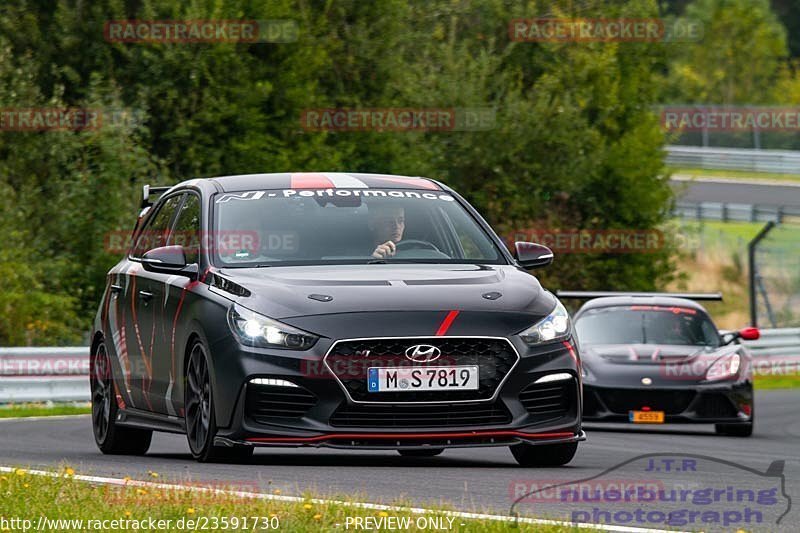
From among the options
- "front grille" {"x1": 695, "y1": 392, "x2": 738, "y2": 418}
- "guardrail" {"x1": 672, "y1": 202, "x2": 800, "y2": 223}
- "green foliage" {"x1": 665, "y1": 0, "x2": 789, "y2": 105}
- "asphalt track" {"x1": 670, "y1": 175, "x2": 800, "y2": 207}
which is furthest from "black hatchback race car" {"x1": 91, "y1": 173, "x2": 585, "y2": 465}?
"green foliage" {"x1": 665, "y1": 0, "x2": 789, "y2": 105}

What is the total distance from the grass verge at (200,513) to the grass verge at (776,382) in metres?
21.4

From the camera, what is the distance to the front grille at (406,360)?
9.30 metres

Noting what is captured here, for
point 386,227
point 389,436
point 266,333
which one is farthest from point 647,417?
point 266,333

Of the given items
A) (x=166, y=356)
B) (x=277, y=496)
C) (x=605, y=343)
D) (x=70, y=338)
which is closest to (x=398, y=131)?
(x=70, y=338)

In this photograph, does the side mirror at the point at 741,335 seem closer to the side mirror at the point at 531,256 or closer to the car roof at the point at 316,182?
the car roof at the point at 316,182

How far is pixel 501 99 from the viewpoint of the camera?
131ft

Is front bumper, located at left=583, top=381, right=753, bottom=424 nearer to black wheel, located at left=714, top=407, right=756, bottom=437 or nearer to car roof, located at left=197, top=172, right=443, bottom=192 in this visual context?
black wheel, located at left=714, top=407, right=756, bottom=437

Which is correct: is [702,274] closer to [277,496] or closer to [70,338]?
[70,338]

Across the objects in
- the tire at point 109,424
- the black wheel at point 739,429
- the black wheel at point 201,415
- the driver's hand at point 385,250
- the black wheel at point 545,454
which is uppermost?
the driver's hand at point 385,250

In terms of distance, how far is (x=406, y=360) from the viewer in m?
9.33

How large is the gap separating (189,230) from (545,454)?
2632 millimetres

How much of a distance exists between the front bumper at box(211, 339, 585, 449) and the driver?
4.30 ft

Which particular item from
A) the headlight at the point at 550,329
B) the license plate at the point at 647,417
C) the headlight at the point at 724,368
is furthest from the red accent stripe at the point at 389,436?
the headlight at the point at 724,368

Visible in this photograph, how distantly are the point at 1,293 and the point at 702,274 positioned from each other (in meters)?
25.5
